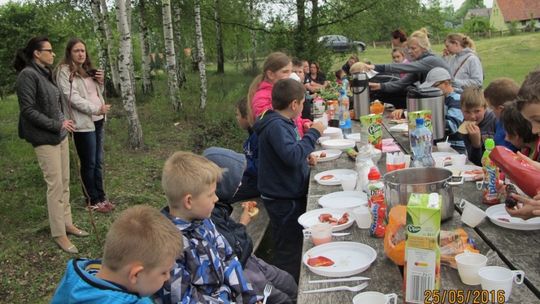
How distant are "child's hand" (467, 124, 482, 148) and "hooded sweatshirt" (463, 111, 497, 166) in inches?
2.8

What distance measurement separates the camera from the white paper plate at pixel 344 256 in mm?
2031

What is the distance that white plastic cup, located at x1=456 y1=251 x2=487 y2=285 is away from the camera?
71.3 inches

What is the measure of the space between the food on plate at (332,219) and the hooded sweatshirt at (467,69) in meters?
4.05

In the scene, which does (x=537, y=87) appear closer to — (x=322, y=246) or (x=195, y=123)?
(x=322, y=246)

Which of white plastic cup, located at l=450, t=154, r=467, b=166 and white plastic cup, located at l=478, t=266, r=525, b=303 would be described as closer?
white plastic cup, located at l=478, t=266, r=525, b=303

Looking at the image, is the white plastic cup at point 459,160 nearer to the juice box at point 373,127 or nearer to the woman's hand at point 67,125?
the juice box at point 373,127

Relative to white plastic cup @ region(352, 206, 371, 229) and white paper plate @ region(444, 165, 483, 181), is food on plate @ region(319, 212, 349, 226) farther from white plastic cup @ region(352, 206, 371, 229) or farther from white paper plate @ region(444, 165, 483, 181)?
white paper plate @ region(444, 165, 483, 181)

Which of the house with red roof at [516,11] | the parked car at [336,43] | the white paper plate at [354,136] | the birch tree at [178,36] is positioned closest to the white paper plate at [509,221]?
the white paper plate at [354,136]

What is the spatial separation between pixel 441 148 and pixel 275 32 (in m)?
10.8

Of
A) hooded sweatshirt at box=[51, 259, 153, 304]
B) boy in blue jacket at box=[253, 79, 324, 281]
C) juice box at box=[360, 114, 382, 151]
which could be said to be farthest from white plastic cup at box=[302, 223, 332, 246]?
juice box at box=[360, 114, 382, 151]

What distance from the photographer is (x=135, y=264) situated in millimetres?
1743

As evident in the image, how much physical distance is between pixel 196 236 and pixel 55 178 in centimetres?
275

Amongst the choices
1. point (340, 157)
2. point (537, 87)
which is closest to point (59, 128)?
point (340, 157)

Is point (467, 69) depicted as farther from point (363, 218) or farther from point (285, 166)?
point (363, 218)
